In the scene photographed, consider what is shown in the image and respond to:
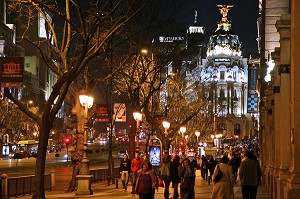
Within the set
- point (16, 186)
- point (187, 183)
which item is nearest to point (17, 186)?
point (16, 186)

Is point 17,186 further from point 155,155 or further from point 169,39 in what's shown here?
point 169,39

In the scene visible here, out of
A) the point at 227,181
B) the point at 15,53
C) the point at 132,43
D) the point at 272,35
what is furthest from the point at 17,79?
the point at 15,53

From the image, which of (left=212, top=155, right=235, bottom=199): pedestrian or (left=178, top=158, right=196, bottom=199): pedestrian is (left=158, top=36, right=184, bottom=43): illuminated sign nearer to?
(left=178, top=158, right=196, bottom=199): pedestrian

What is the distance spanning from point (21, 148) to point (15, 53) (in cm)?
3603

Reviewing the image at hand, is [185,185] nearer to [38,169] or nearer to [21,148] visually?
[38,169]

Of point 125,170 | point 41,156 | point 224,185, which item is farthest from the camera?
point 125,170

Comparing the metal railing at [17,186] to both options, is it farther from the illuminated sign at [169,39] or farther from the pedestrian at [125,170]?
the illuminated sign at [169,39]

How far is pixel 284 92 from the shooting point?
813 inches

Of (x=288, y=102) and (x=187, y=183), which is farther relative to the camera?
(x=187, y=183)

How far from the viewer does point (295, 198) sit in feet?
52.6

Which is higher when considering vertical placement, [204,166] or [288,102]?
[288,102]

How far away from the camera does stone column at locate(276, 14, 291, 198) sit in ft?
63.5

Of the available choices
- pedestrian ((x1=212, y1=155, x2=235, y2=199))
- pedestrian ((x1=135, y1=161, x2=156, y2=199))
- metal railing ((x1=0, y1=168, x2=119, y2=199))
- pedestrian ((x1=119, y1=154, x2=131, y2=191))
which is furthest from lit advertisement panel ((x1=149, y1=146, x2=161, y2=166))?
pedestrian ((x1=212, y1=155, x2=235, y2=199))

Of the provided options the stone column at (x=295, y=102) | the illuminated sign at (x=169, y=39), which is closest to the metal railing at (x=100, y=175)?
the illuminated sign at (x=169, y=39)
